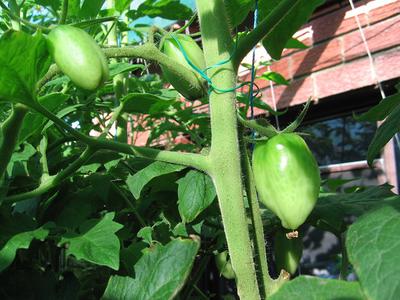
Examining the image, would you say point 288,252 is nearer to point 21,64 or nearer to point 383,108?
point 383,108

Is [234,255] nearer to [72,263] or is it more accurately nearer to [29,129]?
[29,129]

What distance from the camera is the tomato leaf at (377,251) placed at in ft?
1.14

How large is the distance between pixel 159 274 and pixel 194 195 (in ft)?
0.34

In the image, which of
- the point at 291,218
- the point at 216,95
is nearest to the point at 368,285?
the point at 291,218

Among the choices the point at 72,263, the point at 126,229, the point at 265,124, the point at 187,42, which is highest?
the point at 187,42

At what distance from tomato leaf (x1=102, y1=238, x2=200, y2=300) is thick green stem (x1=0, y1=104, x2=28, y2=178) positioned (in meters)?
0.17

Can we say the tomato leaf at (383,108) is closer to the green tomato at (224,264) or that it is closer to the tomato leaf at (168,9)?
the green tomato at (224,264)

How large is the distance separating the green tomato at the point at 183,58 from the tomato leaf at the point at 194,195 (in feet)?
0.31

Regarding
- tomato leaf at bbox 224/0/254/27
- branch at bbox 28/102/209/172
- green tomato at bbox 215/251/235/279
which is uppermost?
tomato leaf at bbox 224/0/254/27

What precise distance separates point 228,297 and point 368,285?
41 centimetres

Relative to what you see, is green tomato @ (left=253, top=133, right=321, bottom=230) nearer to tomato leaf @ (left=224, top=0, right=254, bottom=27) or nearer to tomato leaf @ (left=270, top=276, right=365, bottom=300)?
tomato leaf @ (left=270, top=276, right=365, bottom=300)

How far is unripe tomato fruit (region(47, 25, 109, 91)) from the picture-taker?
44 centimetres

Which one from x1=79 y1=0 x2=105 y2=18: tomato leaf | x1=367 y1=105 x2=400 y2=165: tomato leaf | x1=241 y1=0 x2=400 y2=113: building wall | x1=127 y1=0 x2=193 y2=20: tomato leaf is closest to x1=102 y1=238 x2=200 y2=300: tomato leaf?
x1=367 y1=105 x2=400 y2=165: tomato leaf

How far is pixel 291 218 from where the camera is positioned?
487 mm
